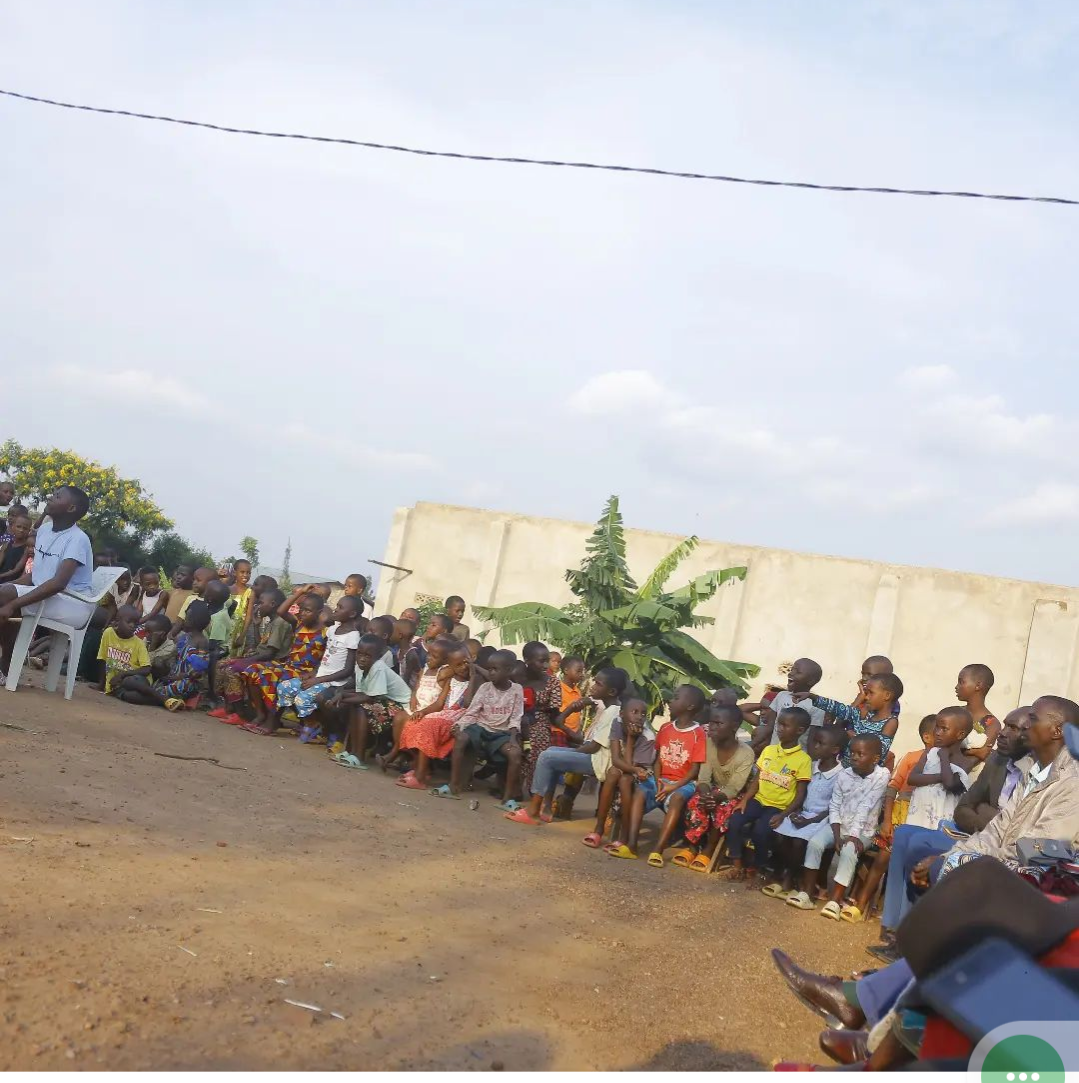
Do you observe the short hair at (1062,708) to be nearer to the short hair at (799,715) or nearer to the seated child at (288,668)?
the short hair at (799,715)

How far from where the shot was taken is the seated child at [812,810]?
7980 millimetres

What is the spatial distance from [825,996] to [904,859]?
357 cm

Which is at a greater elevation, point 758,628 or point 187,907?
point 758,628

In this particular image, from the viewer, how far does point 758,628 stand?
805 inches

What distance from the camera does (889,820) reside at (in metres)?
7.91

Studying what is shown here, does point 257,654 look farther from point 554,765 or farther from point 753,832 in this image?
point 753,832

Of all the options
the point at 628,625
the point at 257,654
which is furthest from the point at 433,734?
the point at 628,625

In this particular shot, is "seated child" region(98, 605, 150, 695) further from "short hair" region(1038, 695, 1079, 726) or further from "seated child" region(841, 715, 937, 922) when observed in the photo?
"short hair" region(1038, 695, 1079, 726)

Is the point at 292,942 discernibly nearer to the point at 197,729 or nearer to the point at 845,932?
the point at 845,932

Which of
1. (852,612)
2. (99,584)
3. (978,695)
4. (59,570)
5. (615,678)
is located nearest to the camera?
(978,695)

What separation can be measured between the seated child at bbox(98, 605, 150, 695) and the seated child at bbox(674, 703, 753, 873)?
573cm

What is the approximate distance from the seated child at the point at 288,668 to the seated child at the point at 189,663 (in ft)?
2.28

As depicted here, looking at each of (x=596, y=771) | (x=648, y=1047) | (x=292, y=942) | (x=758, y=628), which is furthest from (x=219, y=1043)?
(x=758, y=628)

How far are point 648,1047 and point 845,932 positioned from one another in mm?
3570
